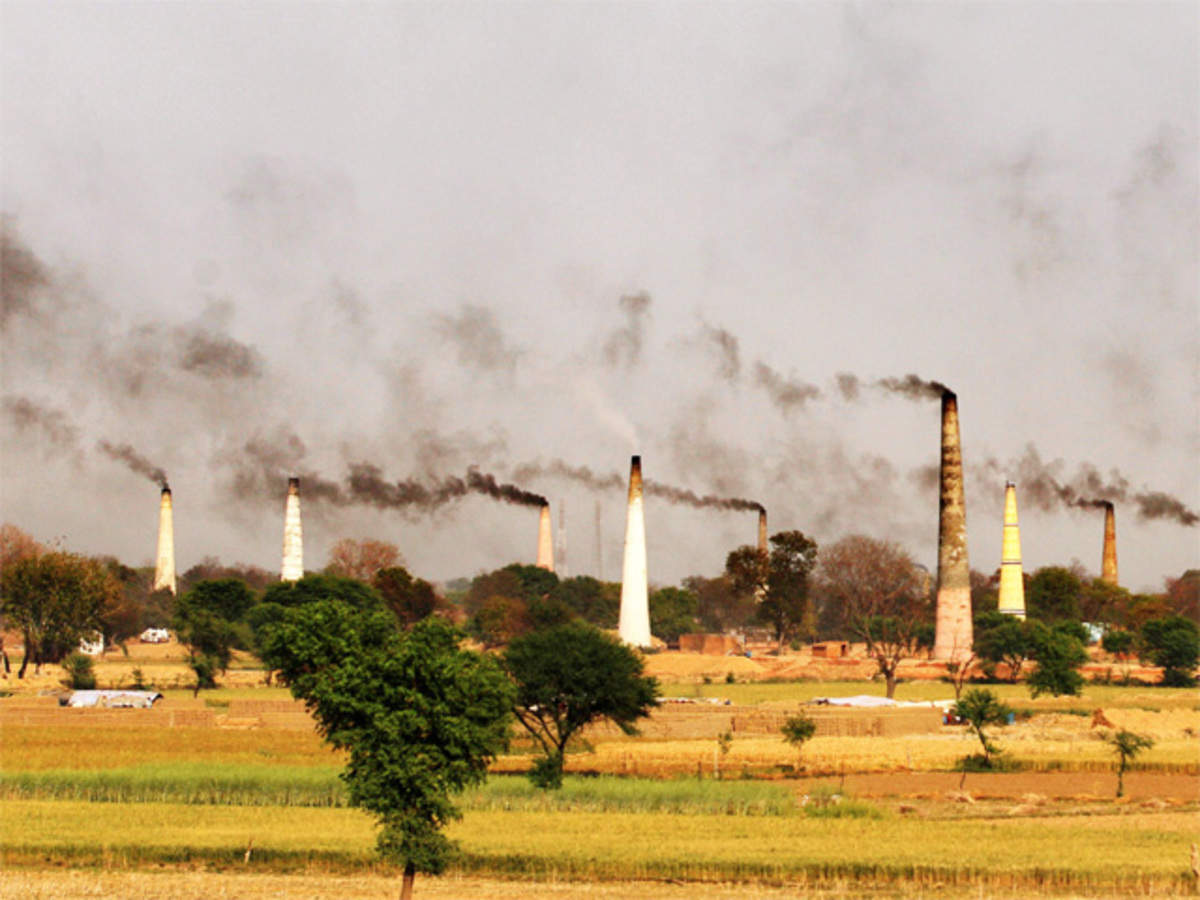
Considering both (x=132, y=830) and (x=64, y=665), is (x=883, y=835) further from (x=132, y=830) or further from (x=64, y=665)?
(x=64, y=665)

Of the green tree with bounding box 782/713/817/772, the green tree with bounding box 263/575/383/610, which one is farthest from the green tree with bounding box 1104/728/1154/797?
the green tree with bounding box 263/575/383/610

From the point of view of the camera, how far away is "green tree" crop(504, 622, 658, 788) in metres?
55.5

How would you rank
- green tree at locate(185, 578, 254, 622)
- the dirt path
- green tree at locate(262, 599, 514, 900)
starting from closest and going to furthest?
green tree at locate(262, 599, 514, 900)
the dirt path
green tree at locate(185, 578, 254, 622)

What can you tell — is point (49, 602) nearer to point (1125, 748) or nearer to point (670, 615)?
point (1125, 748)

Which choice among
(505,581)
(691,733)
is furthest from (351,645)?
(505,581)

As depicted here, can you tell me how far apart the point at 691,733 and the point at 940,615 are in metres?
51.1

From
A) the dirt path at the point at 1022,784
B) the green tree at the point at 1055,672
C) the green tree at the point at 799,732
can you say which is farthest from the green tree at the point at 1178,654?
the green tree at the point at 799,732

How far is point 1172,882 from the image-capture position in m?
31.5

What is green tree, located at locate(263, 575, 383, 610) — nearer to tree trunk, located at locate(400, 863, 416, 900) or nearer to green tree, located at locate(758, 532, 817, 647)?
green tree, located at locate(758, 532, 817, 647)

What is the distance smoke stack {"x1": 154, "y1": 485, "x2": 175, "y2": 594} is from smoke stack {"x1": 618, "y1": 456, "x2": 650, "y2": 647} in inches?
2255

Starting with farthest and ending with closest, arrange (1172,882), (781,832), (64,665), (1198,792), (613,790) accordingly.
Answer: (64,665)
(1198,792)
(613,790)
(781,832)
(1172,882)

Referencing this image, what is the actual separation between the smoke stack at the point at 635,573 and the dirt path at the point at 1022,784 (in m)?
67.9

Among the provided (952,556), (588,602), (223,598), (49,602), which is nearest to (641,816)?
(952,556)

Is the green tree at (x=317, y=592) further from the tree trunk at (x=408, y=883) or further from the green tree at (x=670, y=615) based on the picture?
the tree trunk at (x=408, y=883)
